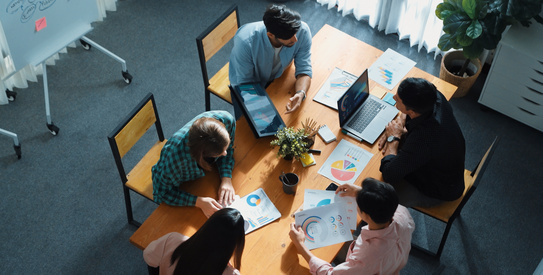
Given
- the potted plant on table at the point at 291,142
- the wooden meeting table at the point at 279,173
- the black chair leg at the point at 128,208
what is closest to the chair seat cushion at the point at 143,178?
the black chair leg at the point at 128,208

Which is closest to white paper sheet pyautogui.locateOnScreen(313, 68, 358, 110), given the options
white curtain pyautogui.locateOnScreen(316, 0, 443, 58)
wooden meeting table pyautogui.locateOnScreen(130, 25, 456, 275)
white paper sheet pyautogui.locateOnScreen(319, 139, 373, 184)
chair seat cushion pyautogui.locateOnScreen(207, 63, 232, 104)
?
wooden meeting table pyautogui.locateOnScreen(130, 25, 456, 275)

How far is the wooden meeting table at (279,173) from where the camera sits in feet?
A: 8.41

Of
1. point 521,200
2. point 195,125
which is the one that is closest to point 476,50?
point 521,200

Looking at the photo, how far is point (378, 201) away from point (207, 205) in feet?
2.73

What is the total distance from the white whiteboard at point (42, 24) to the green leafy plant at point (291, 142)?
1.90 meters

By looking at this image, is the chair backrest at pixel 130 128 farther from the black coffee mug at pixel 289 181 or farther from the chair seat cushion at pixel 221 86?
the black coffee mug at pixel 289 181

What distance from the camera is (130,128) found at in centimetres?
295

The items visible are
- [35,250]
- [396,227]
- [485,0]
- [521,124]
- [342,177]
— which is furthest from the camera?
[521,124]

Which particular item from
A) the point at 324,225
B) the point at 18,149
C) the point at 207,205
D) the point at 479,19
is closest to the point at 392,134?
the point at 324,225

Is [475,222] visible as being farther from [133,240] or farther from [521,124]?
[133,240]

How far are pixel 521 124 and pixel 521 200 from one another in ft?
2.36

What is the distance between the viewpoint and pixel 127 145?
2.99 m

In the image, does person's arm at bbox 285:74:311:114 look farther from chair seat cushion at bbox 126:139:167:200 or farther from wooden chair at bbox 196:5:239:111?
chair seat cushion at bbox 126:139:167:200

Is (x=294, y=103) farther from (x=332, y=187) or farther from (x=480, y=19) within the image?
(x=480, y=19)
